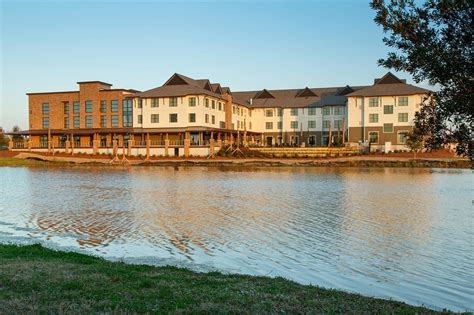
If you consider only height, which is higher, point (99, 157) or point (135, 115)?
point (135, 115)

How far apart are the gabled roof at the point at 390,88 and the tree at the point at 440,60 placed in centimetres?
6639

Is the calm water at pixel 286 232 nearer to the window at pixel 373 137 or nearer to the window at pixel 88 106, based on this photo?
the window at pixel 373 137

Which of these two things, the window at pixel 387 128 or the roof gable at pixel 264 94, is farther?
the roof gable at pixel 264 94

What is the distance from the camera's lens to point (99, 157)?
7294cm

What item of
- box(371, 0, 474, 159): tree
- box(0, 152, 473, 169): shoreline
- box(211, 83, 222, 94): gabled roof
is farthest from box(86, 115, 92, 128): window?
box(371, 0, 474, 159): tree

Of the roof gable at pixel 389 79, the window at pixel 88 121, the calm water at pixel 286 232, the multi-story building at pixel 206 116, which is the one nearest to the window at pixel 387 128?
the multi-story building at pixel 206 116

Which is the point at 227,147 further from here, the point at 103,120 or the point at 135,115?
the point at 103,120

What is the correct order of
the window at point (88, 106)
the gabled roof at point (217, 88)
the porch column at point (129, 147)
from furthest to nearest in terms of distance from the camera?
the gabled roof at point (217, 88) → the window at point (88, 106) → the porch column at point (129, 147)

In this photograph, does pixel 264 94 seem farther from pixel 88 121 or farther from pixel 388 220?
pixel 388 220

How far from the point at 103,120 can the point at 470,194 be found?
2494 inches

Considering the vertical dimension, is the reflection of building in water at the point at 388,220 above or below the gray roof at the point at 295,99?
below

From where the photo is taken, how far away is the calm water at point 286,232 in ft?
39.2

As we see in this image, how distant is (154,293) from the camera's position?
823 centimetres

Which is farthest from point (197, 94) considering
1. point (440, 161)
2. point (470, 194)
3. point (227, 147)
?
point (470, 194)
